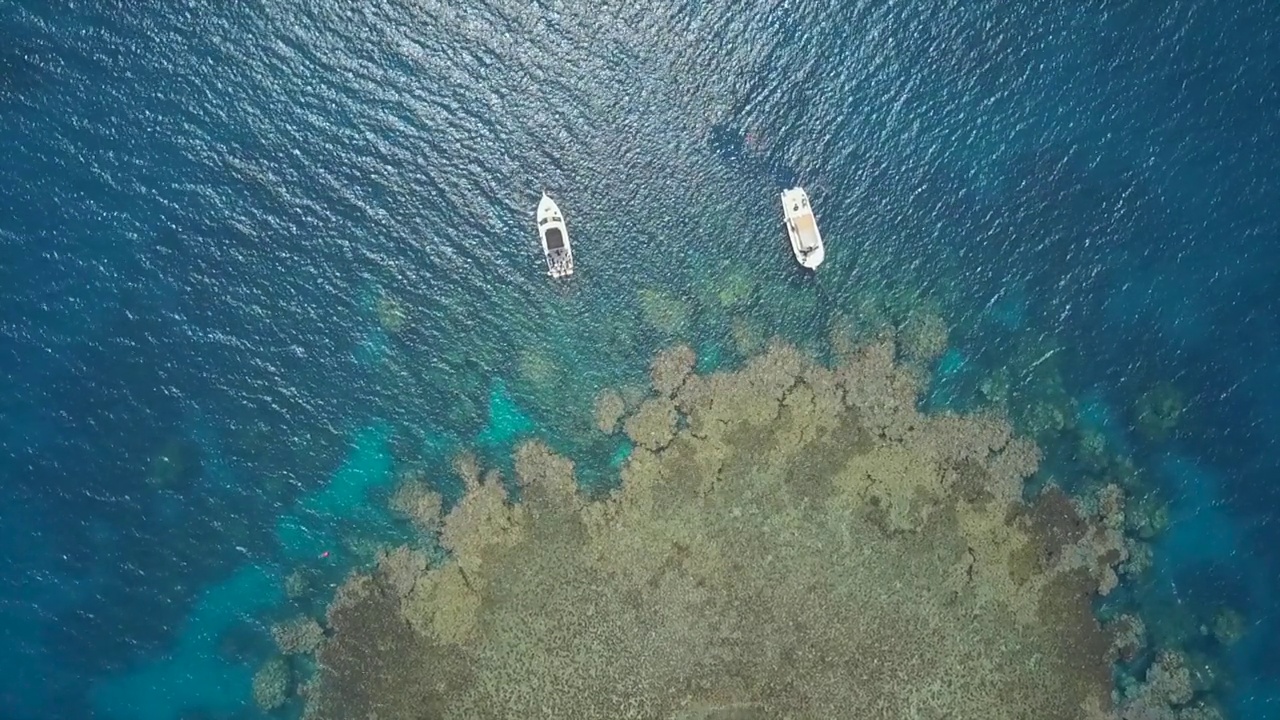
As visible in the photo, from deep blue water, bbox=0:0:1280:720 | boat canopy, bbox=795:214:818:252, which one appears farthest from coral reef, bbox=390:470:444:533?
boat canopy, bbox=795:214:818:252

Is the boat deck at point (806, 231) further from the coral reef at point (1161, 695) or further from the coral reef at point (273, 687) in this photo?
the coral reef at point (273, 687)

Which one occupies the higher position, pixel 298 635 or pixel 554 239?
pixel 554 239

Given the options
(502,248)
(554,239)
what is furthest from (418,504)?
(554,239)

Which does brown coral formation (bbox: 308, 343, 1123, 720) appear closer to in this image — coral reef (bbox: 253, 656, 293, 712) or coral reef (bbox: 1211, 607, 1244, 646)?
coral reef (bbox: 253, 656, 293, 712)

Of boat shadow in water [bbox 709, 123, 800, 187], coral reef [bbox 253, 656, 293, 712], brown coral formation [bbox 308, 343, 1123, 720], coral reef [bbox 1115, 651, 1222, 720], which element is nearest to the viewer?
brown coral formation [bbox 308, 343, 1123, 720]

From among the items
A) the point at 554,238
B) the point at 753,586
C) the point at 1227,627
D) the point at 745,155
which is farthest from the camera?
the point at 745,155

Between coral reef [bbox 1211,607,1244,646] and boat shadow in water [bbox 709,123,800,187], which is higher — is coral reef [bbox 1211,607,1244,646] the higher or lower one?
the lower one

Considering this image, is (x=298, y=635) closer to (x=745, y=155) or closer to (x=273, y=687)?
(x=273, y=687)

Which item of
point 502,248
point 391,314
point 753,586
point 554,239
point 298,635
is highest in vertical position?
point 502,248
